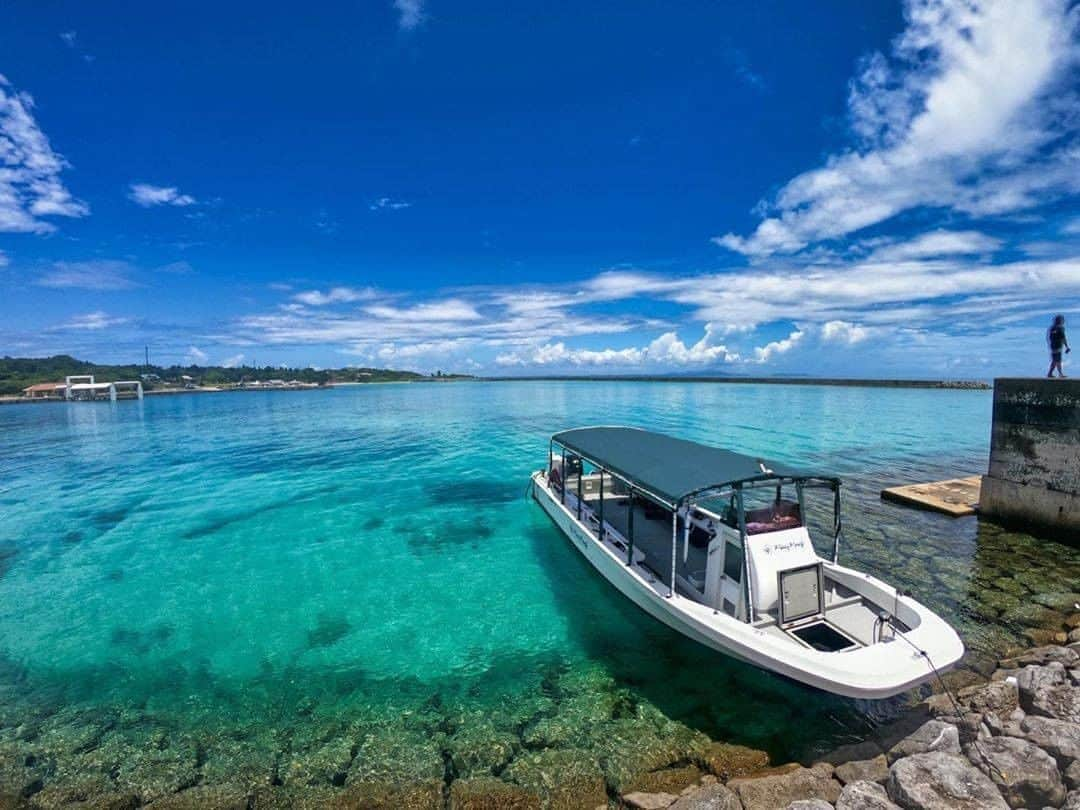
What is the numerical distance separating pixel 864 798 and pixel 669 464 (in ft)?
21.9

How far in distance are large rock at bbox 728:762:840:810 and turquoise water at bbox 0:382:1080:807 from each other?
1064mm

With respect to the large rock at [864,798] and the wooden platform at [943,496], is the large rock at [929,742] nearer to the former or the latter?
the large rock at [864,798]

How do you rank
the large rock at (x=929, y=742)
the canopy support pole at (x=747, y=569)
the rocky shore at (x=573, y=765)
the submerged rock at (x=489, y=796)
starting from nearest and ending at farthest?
the rocky shore at (x=573, y=765), the large rock at (x=929, y=742), the submerged rock at (x=489, y=796), the canopy support pole at (x=747, y=569)

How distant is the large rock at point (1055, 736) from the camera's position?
6.10m

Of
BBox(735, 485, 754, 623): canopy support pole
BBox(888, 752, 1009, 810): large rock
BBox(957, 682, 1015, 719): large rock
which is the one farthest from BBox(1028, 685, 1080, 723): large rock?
BBox(735, 485, 754, 623): canopy support pole

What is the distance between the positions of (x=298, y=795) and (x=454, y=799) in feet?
7.60

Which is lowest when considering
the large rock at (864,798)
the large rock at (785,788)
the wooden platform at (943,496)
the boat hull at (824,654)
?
the large rock at (785,788)

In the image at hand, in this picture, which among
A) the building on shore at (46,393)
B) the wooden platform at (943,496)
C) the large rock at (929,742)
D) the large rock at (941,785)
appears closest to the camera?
the large rock at (941,785)

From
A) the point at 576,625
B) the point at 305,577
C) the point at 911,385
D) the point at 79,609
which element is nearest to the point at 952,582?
the point at 576,625

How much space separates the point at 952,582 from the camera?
13.1 meters

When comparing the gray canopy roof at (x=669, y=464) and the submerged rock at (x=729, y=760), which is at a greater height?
the gray canopy roof at (x=669, y=464)

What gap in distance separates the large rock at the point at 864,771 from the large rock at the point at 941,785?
610mm

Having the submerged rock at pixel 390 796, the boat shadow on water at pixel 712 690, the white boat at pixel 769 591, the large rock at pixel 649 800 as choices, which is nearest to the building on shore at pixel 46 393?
the submerged rock at pixel 390 796

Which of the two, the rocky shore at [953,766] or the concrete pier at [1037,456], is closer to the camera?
the rocky shore at [953,766]
